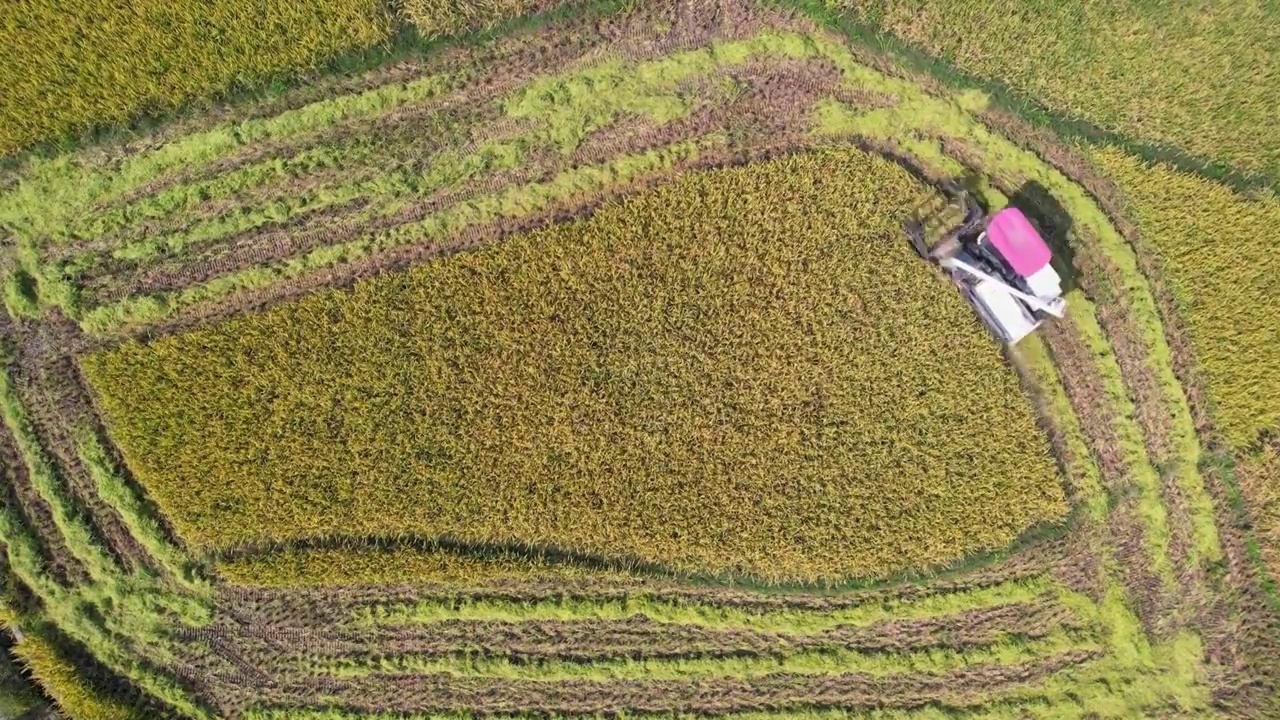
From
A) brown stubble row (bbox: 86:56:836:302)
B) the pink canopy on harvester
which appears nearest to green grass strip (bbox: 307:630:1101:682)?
the pink canopy on harvester

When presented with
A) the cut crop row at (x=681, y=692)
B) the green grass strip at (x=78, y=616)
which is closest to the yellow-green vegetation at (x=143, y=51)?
the green grass strip at (x=78, y=616)

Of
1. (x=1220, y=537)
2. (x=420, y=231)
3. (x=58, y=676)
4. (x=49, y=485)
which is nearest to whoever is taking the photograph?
(x=58, y=676)

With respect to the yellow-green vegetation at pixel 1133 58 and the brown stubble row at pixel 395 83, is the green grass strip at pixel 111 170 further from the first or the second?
the yellow-green vegetation at pixel 1133 58

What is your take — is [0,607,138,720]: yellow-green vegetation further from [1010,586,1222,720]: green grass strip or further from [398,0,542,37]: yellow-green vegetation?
[1010,586,1222,720]: green grass strip

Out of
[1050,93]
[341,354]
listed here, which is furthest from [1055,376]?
[341,354]

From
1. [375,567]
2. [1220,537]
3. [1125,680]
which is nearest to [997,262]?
[1220,537]

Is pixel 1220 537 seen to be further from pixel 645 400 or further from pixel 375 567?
pixel 375 567

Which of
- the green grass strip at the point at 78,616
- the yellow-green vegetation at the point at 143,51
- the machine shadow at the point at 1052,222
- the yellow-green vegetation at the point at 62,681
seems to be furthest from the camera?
the machine shadow at the point at 1052,222
